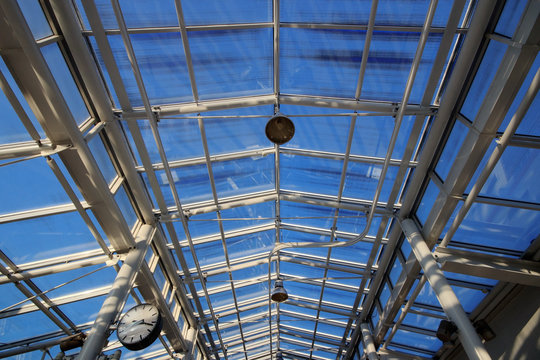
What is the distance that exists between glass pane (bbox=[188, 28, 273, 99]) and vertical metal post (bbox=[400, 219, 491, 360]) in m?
6.40

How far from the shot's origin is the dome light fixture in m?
7.51

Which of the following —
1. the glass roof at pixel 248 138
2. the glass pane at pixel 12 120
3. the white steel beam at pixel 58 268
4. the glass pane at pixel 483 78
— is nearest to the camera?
the glass pane at pixel 12 120

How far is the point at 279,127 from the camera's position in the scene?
757 centimetres

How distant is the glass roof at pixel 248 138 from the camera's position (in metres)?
7.18

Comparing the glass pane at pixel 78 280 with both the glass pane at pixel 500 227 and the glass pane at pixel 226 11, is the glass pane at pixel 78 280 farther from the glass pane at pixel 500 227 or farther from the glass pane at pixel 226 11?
the glass pane at pixel 500 227

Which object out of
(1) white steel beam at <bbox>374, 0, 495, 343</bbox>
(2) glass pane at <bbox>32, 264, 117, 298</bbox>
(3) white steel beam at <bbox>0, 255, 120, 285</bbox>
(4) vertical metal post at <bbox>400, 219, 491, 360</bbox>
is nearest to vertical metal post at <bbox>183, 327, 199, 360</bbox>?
(2) glass pane at <bbox>32, 264, 117, 298</bbox>

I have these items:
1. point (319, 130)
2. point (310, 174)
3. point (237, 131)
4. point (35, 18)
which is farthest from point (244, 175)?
point (35, 18)

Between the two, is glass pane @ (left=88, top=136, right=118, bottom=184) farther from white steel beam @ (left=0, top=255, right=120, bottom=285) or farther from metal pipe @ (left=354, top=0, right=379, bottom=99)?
metal pipe @ (left=354, top=0, right=379, bottom=99)

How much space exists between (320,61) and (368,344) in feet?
45.0

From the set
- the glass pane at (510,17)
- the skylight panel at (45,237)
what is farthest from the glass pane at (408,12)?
the skylight panel at (45,237)

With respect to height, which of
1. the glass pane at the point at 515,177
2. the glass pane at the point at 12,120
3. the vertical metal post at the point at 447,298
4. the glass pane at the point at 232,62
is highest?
the glass pane at the point at 232,62

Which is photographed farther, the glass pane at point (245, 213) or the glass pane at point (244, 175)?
the glass pane at point (245, 213)

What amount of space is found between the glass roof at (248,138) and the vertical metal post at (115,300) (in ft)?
0.75

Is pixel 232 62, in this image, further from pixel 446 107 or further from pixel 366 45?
pixel 446 107
